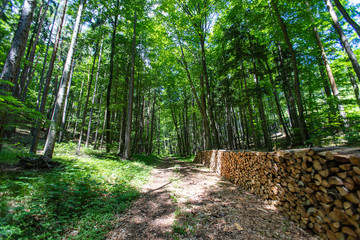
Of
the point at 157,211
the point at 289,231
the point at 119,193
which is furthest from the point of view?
the point at 119,193

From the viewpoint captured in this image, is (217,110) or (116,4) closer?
(116,4)

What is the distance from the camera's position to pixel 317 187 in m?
2.61

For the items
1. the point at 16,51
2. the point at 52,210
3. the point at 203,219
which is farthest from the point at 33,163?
the point at 203,219

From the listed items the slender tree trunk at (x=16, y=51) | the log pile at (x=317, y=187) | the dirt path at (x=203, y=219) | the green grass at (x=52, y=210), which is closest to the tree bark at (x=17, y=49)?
the slender tree trunk at (x=16, y=51)

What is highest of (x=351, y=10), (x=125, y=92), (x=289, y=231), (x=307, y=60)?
(x=351, y=10)

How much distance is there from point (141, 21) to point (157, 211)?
14213mm

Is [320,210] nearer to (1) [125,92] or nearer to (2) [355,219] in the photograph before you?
(2) [355,219]

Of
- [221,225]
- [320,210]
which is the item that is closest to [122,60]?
[221,225]

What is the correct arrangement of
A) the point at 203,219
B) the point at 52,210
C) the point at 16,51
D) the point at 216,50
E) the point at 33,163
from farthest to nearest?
the point at 216,50 < the point at 33,163 < the point at 16,51 < the point at 203,219 < the point at 52,210

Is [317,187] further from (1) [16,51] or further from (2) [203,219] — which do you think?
(1) [16,51]

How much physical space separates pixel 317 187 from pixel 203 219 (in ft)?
7.68

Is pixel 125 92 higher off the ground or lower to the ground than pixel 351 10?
lower

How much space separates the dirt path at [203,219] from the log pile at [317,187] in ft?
1.08

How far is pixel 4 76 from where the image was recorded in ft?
11.9
